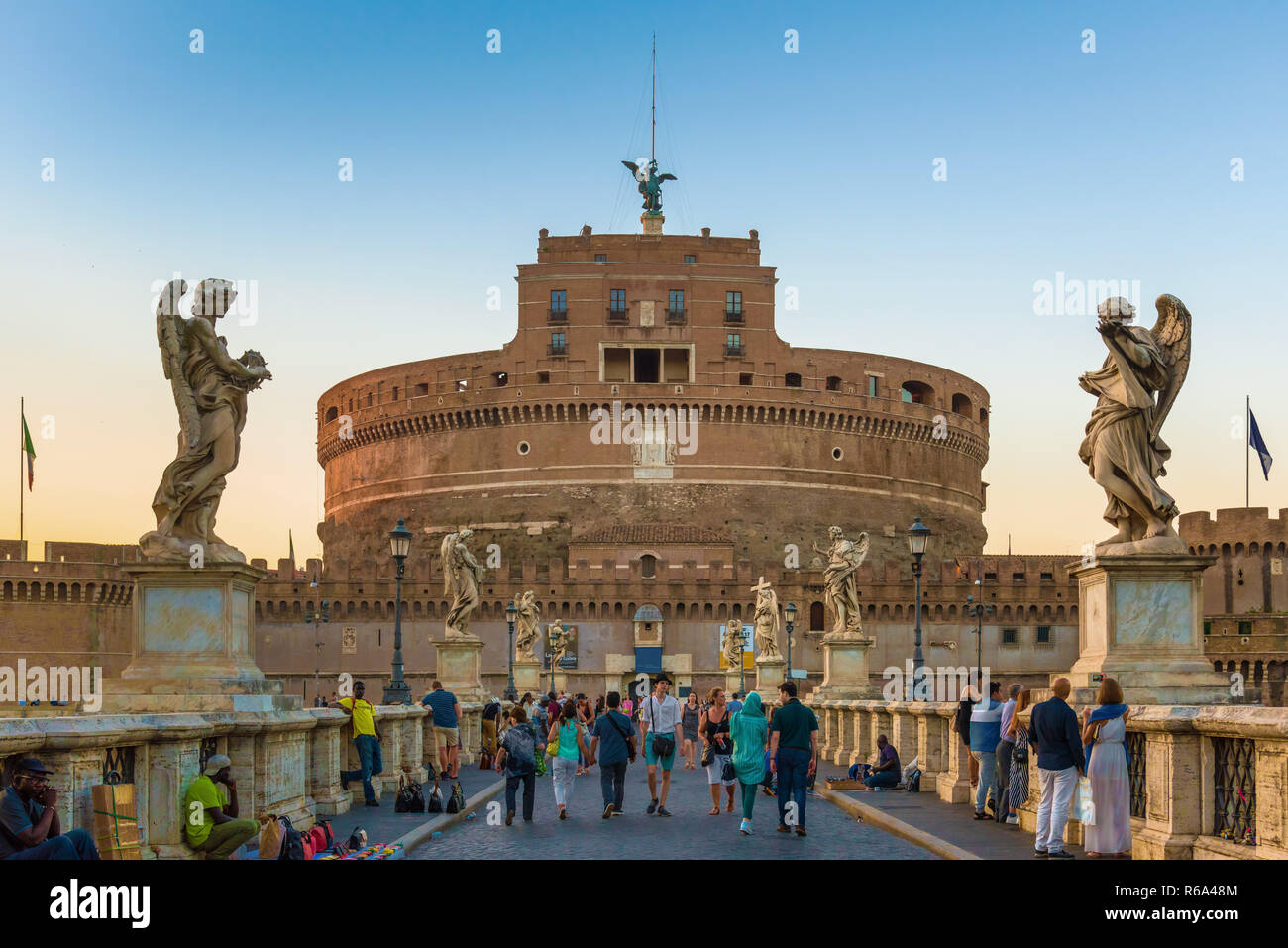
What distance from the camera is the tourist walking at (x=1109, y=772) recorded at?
30.5ft

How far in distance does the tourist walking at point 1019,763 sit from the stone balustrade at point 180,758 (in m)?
5.59

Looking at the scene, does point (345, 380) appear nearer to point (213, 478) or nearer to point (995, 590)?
point (995, 590)

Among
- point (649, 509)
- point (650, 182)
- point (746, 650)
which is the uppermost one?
point (650, 182)

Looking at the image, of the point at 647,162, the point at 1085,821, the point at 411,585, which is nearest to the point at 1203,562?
the point at 1085,821

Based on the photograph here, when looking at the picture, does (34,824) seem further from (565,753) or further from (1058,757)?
(565,753)

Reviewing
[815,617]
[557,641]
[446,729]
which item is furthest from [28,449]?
[446,729]

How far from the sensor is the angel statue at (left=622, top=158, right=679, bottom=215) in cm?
8531

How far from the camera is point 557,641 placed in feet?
187

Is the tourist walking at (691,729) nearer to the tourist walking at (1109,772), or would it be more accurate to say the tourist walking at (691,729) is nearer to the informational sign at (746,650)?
the tourist walking at (1109,772)

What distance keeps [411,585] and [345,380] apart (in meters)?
23.3

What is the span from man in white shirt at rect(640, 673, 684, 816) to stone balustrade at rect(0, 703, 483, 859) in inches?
121

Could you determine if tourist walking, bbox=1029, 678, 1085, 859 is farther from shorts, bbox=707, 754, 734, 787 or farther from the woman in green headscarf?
shorts, bbox=707, 754, 734, 787

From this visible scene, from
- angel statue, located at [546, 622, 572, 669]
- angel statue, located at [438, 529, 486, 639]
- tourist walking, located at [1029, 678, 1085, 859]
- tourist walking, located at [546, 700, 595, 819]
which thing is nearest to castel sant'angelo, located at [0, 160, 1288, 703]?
angel statue, located at [546, 622, 572, 669]

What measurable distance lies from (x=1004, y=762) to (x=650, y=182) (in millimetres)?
75154
